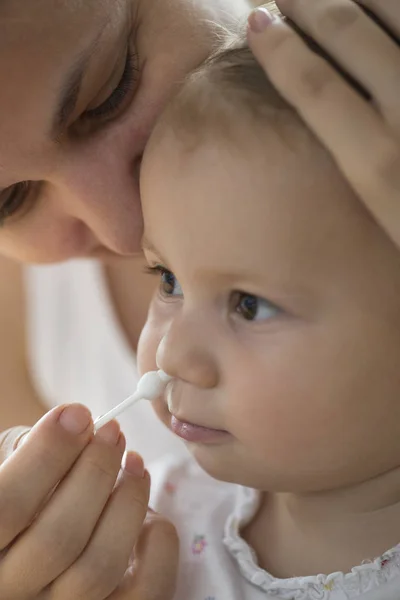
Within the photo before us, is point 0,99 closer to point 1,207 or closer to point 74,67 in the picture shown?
point 74,67

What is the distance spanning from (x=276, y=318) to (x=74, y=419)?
0.25 m

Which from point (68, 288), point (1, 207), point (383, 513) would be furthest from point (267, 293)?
point (68, 288)

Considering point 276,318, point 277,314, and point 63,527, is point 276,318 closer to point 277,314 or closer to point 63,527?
point 277,314

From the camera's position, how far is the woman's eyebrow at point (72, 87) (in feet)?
2.92

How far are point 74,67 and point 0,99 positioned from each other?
0.30 ft

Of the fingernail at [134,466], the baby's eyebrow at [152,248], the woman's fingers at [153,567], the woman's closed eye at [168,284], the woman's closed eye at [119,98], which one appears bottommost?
the woman's fingers at [153,567]

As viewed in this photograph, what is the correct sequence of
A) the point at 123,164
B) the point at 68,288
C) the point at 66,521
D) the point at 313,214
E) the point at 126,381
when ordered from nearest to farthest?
the point at 313,214, the point at 66,521, the point at 123,164, the point at 126,381, the point at 68,288

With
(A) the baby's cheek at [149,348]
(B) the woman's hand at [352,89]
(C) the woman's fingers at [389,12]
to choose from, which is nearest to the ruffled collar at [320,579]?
(A) the baby's cheek at [149,348]

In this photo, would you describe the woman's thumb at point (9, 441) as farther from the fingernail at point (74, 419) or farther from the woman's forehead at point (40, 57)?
the woman's forehead at point (40, 57)

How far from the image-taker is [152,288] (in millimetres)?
1539

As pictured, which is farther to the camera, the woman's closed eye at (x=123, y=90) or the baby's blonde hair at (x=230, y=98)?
the woman's closed eye at (x=123, y=90)

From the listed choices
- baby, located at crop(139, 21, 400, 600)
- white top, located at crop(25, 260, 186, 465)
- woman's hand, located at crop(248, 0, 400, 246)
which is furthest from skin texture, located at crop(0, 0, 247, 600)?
white top, located at crop(25, 260, 186, 465)

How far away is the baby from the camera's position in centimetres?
74

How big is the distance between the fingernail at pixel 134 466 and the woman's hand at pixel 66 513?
1.1 inches
